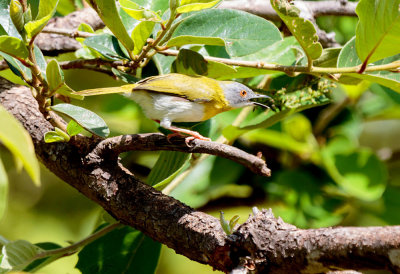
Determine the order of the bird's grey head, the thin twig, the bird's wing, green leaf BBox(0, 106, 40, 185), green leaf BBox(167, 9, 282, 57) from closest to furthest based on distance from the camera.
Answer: green leaf BBox(0, 106, 40, 185)
the thin twig
green leaf BBox(167, 9, 282, 57)
the bird's wing
the bird's grey head

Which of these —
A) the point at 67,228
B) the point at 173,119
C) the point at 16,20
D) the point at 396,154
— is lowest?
the point at 67,228

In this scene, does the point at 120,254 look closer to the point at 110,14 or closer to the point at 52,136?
the point at 52,136

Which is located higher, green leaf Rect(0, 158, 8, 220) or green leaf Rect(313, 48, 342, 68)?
green leaf Rect(0, 158, 8, 220)

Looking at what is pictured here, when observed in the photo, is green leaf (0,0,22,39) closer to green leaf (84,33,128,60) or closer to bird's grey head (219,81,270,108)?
green leaf (84,33,128,60)

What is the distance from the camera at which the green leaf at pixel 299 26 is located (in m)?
1.60

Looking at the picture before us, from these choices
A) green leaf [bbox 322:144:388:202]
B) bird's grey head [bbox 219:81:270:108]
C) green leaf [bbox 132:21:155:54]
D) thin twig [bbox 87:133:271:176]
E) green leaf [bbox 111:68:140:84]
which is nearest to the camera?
thin twig [bbox 87:133:271:176]

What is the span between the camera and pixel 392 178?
3.43 m

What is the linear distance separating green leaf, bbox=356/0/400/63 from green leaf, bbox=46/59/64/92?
3.14ft

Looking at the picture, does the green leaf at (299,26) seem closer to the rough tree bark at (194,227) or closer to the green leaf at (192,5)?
the green leaf at (192,5)

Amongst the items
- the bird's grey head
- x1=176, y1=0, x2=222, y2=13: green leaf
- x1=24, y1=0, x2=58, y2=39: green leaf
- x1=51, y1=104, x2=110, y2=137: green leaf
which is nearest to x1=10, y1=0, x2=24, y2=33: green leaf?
x1=24, y1=0, x2=58, y2=39: green leaf

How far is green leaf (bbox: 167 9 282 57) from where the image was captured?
183 centimetres

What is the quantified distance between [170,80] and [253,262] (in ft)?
3.61

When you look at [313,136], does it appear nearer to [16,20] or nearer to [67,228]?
[67,228]

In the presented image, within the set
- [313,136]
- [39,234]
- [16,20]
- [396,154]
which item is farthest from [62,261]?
[396,154]
